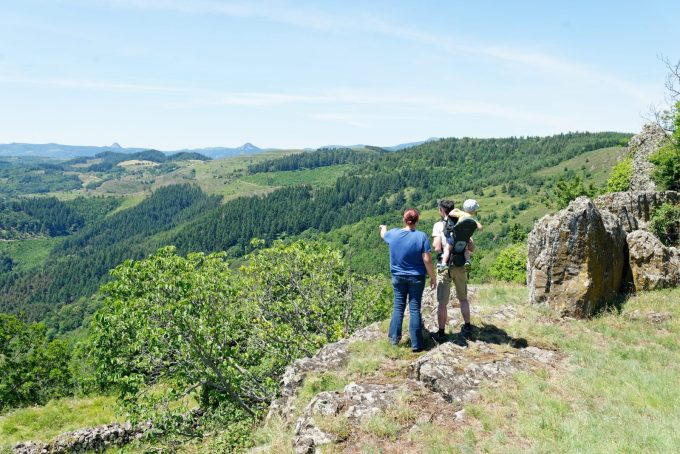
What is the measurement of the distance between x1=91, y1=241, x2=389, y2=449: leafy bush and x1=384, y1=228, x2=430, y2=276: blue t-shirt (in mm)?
8372

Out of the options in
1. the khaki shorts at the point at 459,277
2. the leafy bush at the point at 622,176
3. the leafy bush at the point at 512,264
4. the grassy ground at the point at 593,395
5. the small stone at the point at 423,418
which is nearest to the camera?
the grassy ground at the point at 593,395

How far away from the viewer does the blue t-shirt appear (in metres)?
11.1

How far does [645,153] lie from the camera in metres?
35.2

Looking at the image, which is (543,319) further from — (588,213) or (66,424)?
(66,424)

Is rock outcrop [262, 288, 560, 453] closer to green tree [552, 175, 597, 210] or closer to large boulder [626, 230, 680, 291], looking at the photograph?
large boulder [626, 230, 680, 291]

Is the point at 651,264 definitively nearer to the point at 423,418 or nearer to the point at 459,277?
the point at 459,277

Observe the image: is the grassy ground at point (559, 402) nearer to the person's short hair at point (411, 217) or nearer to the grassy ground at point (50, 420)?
the person's short hair at point (411, 217)

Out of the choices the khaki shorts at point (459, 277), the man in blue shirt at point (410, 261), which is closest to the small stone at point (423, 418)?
the man in blue shirt at point (410, 261)

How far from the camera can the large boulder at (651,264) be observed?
1605 centimetres

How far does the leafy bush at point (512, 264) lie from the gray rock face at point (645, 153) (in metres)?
26.5

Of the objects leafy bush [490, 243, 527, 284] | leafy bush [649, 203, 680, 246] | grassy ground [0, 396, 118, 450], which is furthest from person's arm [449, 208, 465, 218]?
leafy bush [490, 243, 527, 284]

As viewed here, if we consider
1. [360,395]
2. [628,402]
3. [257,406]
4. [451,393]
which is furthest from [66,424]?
[628,402]

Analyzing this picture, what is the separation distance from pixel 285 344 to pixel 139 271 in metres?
8.68

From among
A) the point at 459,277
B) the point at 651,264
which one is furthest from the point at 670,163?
the point at 459,277
